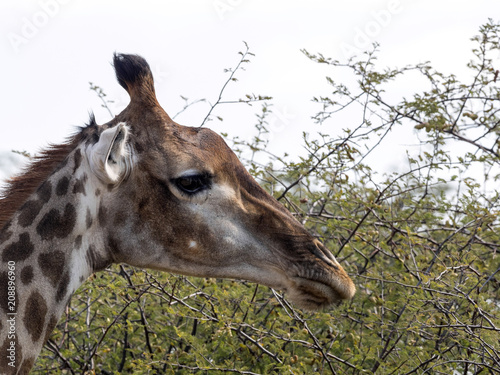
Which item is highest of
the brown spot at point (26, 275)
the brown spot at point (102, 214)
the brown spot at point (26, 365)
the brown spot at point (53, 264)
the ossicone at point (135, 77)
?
the ossicone at point (135, 77)

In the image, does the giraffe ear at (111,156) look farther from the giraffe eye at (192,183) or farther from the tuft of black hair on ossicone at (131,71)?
the tuft of black hair on ossicone at (131,71)

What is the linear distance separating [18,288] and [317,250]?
1.45 metres

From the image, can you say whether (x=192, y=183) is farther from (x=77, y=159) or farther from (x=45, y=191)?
(x=45, y=191)

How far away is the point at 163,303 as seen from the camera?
559cm

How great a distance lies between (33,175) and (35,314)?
69 cm

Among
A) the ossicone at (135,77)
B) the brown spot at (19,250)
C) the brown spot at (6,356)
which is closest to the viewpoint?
the brown spot at (6,356)

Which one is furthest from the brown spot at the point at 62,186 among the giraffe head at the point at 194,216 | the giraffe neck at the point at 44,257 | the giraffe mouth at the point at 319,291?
the giraffe mouth at the point at 319,291

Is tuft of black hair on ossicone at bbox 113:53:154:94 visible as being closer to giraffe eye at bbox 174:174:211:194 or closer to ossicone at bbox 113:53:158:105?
ossicone at bbox 113:53:158:105

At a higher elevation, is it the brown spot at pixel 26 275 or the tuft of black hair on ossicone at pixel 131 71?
the tuft of black hair on ossicone at pixel 131 71

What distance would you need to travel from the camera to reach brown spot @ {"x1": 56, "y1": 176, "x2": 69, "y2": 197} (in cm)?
344

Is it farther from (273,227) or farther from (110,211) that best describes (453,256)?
(110,211)

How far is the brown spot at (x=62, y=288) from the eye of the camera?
334 centimetres

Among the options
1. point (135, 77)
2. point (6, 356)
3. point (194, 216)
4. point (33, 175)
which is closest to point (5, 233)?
point (33, 175)

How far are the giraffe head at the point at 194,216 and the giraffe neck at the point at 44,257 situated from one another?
9 centimetres
